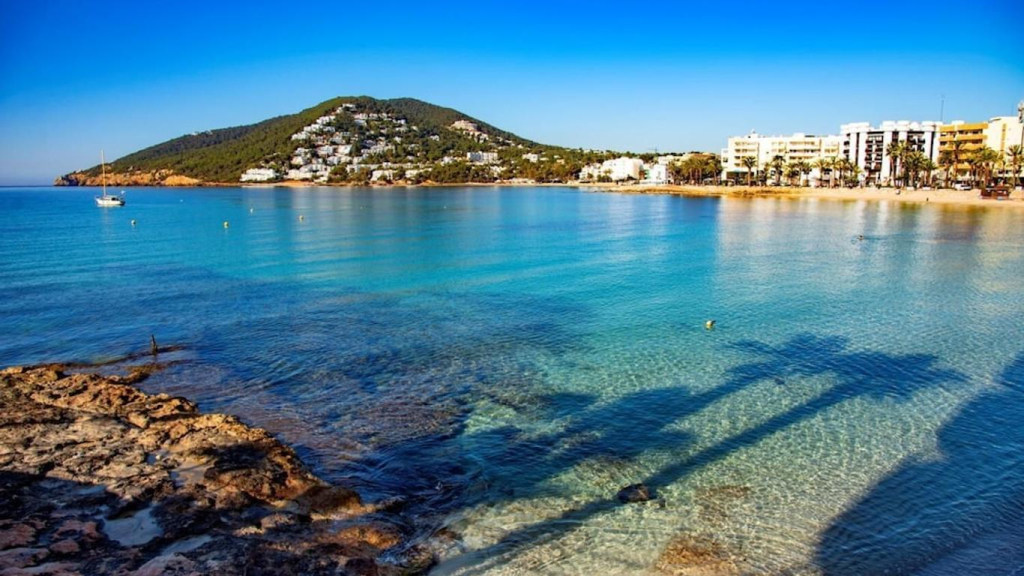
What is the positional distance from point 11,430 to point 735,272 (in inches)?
1256

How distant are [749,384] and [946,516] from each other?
250 inches

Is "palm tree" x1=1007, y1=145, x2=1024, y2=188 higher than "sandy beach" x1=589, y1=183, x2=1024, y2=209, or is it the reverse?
"palm tree" x1=1007, y1=145, x2=1024, y2=188

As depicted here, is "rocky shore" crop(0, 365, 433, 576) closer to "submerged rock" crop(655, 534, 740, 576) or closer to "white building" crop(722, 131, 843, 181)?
"submerged rock" crop(655, 534, 740, 576)

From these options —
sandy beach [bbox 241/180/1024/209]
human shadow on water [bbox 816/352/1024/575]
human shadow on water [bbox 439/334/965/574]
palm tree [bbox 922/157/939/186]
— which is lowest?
human shadow on water [bbox 816/352/1024/575]

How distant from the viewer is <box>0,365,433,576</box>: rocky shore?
820 centimetres

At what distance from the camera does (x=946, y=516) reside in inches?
396

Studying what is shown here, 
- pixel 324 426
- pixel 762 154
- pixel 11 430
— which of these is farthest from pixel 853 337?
pixel 762 154

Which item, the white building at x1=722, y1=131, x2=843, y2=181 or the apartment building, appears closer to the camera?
the apartment building

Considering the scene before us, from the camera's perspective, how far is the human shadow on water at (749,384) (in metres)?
9.52

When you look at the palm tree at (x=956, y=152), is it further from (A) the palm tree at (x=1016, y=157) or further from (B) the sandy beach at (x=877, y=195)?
(B) the sandy beach at (x=877, y=195)

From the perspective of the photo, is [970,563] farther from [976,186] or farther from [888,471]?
[976,186]

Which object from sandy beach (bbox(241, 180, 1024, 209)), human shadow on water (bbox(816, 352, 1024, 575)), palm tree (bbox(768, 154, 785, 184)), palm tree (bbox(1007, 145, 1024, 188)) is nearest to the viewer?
human shadow on water (bbox(816, 352, 1024, 575))

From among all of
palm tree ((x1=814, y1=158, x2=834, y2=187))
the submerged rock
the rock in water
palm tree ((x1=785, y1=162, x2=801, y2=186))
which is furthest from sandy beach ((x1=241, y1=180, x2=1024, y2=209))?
the submerged rock

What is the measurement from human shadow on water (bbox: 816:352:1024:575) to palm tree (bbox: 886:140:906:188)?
120051 millimetres
